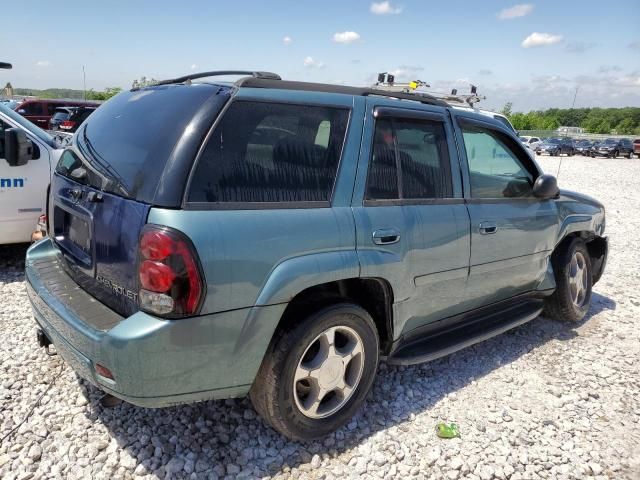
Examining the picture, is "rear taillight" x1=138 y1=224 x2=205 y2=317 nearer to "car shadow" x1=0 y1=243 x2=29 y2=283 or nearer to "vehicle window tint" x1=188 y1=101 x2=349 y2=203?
"vehicle window tint" x1=188 y1=101 x2=349 y2=203

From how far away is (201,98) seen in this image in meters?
2.43

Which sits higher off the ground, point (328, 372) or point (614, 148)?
point (328, 372)

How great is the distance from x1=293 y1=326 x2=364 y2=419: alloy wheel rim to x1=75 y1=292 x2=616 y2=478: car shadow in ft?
0.73

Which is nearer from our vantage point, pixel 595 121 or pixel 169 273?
pixel 169 273

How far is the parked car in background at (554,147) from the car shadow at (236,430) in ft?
136

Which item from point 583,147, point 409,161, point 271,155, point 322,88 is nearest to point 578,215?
point 409,161

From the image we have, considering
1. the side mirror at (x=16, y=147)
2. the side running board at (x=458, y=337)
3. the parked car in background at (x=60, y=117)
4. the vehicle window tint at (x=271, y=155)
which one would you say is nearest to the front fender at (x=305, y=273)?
the vehicle window tint at (x=271, y=155)

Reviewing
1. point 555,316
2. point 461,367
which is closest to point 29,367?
point 461,367

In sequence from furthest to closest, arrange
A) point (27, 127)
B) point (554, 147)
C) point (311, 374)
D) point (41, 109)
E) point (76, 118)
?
point (554, 147) < point (41, 109) < point (76, 118) < point (27, 127) < point (311, 374)

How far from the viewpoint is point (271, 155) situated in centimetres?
249

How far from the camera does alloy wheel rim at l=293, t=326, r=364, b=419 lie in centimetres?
270

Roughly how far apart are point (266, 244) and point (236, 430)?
1221 millimetres

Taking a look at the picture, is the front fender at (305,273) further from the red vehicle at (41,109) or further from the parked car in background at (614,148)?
the parked car in background at (614,148)

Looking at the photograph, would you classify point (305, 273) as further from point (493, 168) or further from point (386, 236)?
point (493, 168)
